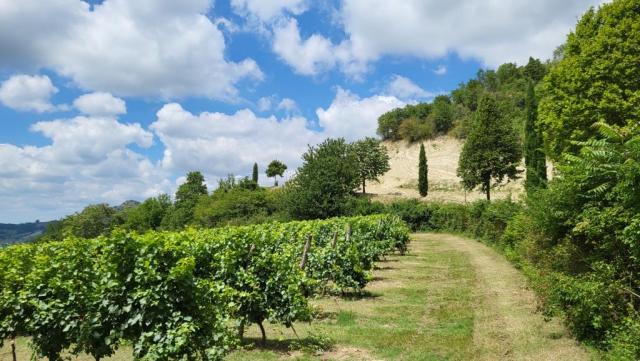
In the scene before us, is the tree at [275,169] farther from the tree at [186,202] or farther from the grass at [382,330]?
the grass at [382,330]

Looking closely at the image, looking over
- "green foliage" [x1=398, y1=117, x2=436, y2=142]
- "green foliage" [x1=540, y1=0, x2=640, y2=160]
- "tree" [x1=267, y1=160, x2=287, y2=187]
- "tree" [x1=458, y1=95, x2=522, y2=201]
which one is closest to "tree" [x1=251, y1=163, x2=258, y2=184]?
"tree" [x1=267, y1=160, x2=287, y2=187]

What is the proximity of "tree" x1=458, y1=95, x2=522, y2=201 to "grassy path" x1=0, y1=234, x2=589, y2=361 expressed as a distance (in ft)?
107

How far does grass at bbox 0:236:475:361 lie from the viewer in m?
8.79

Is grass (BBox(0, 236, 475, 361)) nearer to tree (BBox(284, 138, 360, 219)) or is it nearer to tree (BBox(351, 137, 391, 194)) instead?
tree (BBox(284, 138, 360, 219))

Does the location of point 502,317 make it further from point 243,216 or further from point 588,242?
point 243,216

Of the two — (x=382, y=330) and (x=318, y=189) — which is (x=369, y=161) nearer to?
(x=318, y=189)

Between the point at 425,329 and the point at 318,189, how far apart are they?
38.1 m

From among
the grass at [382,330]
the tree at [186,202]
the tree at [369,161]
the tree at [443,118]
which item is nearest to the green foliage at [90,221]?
the tree at [186,202]

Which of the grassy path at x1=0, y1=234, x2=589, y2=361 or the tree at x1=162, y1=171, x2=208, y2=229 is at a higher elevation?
the tree at x1=162, y1=171, x2=208, y2=229

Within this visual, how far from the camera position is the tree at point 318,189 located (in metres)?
48.3

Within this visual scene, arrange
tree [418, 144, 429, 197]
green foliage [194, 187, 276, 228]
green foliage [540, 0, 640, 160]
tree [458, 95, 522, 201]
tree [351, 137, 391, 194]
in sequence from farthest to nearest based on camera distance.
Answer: tree [351, 137, 391, 194] → tree [418, 144, 429, 197] → green foliage [194, 187, 276, 228] → tree [458, 95, 522, 201] → green foliage [540, 0, 640, 160]

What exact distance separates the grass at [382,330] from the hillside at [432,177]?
39.6 metres

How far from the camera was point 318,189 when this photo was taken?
4834cm

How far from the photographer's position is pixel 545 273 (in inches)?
388
